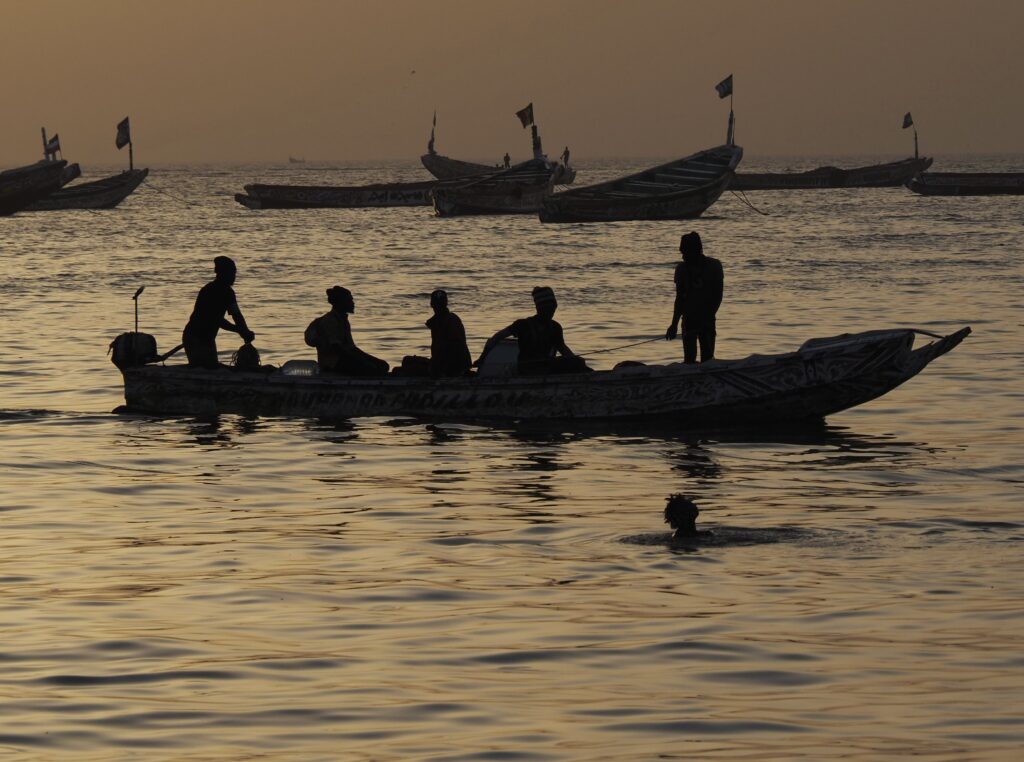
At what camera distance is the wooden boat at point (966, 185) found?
102625 millimetres

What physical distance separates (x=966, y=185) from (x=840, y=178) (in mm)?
28366

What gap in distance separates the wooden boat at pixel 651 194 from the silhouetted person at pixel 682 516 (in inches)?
2458

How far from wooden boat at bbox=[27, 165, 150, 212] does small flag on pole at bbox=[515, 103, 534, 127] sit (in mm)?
38303

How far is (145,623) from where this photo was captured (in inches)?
371

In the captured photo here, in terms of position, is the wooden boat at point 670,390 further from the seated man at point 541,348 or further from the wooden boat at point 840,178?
the wooden boat at point 840,178

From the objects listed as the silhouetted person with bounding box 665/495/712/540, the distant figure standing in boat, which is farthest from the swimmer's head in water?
the distant figure standing in boat

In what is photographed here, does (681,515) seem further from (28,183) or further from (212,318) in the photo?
(28,183)

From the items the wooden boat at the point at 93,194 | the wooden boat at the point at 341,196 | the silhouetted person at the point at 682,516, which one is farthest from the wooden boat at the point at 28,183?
the silhouetted person at the point at 682,516

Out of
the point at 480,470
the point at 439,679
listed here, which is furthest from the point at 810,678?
the point at 480,470

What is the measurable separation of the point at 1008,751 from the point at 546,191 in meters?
77.4

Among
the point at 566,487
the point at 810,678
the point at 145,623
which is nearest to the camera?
the point at 810,678

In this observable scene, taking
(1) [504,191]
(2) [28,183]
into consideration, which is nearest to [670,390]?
(1) [504,191]

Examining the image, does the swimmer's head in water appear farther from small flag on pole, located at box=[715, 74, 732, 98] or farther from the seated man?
small flag on pole, located at box=[715, 74, 732, 98]

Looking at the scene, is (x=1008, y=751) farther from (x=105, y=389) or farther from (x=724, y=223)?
(x=724, y=223)
